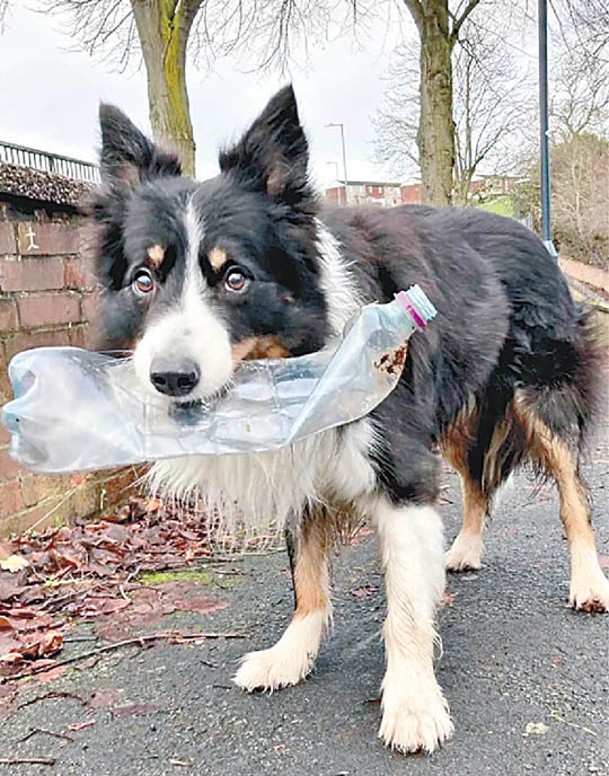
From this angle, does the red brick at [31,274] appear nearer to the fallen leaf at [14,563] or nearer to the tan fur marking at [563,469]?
the fallen leaf at [14,563]

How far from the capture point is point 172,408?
2.36 meters

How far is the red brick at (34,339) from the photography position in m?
4.04

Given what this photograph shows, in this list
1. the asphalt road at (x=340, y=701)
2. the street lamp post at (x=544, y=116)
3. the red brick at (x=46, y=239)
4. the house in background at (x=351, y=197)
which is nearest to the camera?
the asphalt road at (x=340, y=701)

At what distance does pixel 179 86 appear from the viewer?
756cm

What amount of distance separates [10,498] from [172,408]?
1930 millimetres

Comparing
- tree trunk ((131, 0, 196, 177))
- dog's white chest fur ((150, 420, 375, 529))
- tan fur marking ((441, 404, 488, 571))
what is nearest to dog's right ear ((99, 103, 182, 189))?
dog's white chest fur ((150, 420, 375, 529))

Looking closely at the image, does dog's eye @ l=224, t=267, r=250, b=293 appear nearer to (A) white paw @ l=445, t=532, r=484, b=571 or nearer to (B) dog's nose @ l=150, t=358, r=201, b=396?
(B) dog's nose @ l=150, t=358, r=201, b=396

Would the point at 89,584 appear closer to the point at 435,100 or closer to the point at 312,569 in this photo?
the point at 312,569

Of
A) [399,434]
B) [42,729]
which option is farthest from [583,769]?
[42,729]

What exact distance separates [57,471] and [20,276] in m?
2.02

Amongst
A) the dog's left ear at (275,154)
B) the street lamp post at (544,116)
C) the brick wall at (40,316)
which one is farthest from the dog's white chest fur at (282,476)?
the street lamp post at (544,116)

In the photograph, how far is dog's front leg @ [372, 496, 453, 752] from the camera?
8.17ft

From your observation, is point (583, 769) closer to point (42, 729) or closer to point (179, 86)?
point (42, 729)

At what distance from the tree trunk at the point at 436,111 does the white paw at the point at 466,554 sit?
633cm
